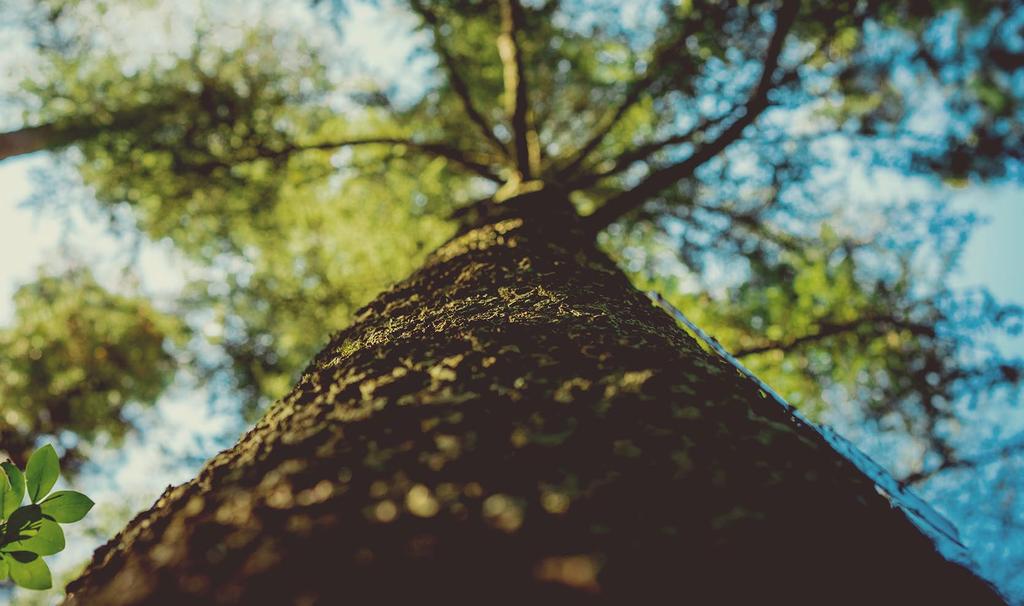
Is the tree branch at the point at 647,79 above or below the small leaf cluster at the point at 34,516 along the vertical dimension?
above

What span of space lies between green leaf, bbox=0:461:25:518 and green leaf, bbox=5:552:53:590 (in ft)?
0.51

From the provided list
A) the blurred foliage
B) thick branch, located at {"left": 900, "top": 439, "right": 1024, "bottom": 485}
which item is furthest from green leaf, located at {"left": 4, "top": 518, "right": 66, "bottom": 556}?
the blurred foliage

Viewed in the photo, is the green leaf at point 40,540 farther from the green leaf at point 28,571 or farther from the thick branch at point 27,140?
the thick branch at point 27,140

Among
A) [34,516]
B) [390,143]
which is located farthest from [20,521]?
[390,143]

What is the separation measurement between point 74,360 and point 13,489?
34.8 feet

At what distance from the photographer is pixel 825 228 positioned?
7703mm

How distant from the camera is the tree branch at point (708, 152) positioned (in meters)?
4.32

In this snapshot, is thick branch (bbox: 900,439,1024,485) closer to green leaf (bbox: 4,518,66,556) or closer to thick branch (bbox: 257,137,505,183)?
Answer: thick branch (bbox: 257,137,505,183)

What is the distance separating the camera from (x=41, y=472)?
1.71 metres

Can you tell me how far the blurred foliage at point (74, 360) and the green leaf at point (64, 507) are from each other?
960 centimetres

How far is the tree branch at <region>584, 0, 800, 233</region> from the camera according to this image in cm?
432

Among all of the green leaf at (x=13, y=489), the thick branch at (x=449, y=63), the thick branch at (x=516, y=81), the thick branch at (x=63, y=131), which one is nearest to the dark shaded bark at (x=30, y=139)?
the thick branch at (x=63, y=131)

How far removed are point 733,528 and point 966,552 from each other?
126 cm

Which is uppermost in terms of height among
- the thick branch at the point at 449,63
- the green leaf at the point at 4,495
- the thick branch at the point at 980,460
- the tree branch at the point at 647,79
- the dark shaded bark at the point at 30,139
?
the thick branch at the point at 449,63
